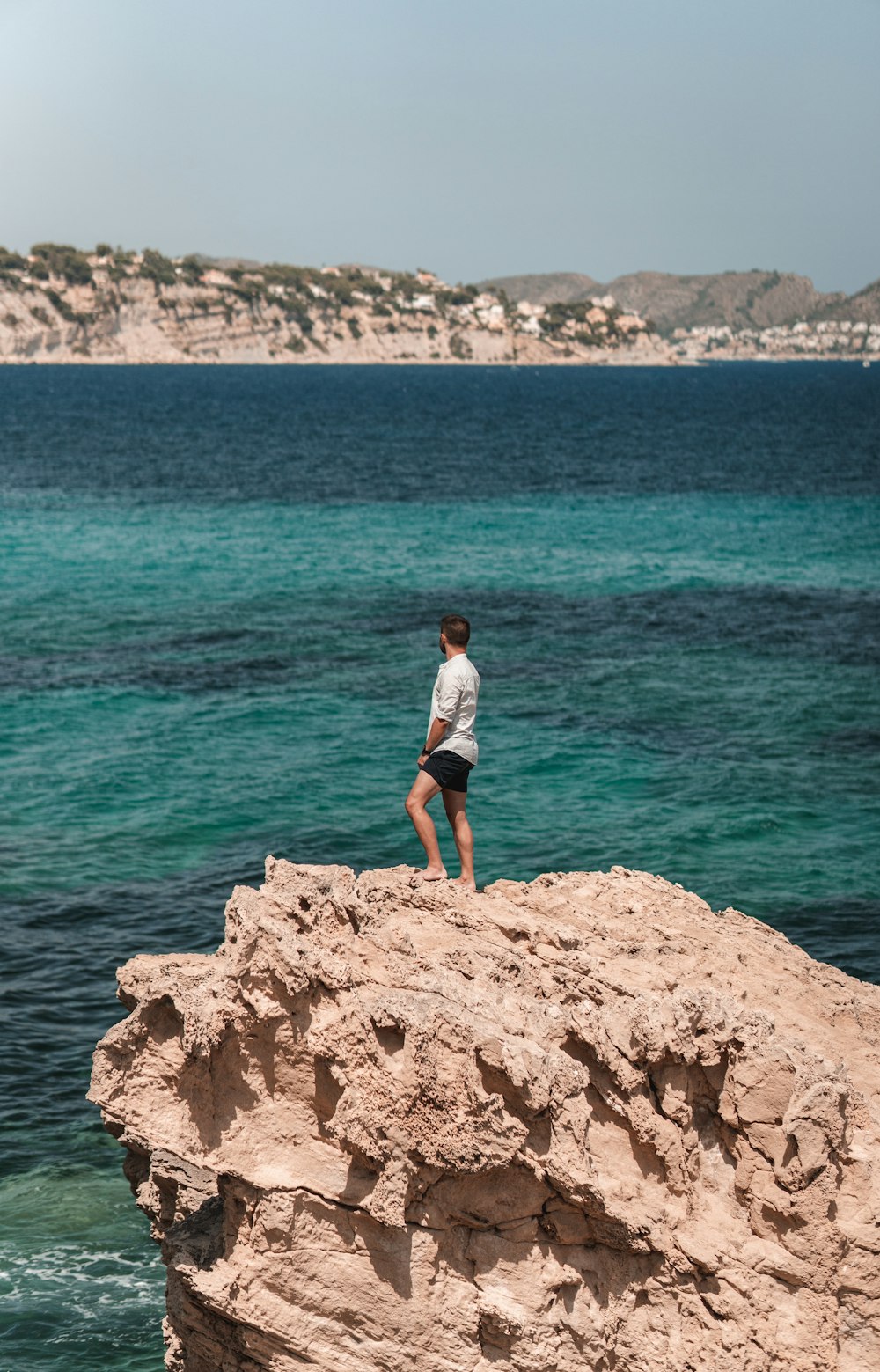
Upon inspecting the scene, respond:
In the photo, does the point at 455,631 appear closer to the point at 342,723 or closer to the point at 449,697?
the point at 449,697

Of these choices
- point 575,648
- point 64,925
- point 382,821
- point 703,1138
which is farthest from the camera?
point 575,648

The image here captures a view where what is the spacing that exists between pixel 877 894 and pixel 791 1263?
13099 millimetres

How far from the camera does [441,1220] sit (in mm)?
7777

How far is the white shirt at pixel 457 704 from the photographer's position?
1177 cm

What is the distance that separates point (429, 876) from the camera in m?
10.7

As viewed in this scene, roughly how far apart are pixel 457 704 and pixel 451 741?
1.03 feet

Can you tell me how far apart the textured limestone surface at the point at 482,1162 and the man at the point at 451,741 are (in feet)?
10.5

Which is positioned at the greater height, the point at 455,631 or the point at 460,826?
the point at 455,631

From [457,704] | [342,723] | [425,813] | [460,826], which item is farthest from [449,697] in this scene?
[342,723]

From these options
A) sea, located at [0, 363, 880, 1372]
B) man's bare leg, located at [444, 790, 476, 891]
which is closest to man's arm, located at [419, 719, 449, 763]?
man's bare leg, located at [444, 790, 476, 891]

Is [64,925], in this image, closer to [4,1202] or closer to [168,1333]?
[4,1202]

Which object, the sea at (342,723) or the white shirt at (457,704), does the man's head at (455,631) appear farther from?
the sea at (342,723)

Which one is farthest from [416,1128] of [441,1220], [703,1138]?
[703,1138]

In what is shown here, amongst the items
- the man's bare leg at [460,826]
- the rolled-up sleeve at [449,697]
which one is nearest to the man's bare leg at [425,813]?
the man's bare leg at [460,826]
